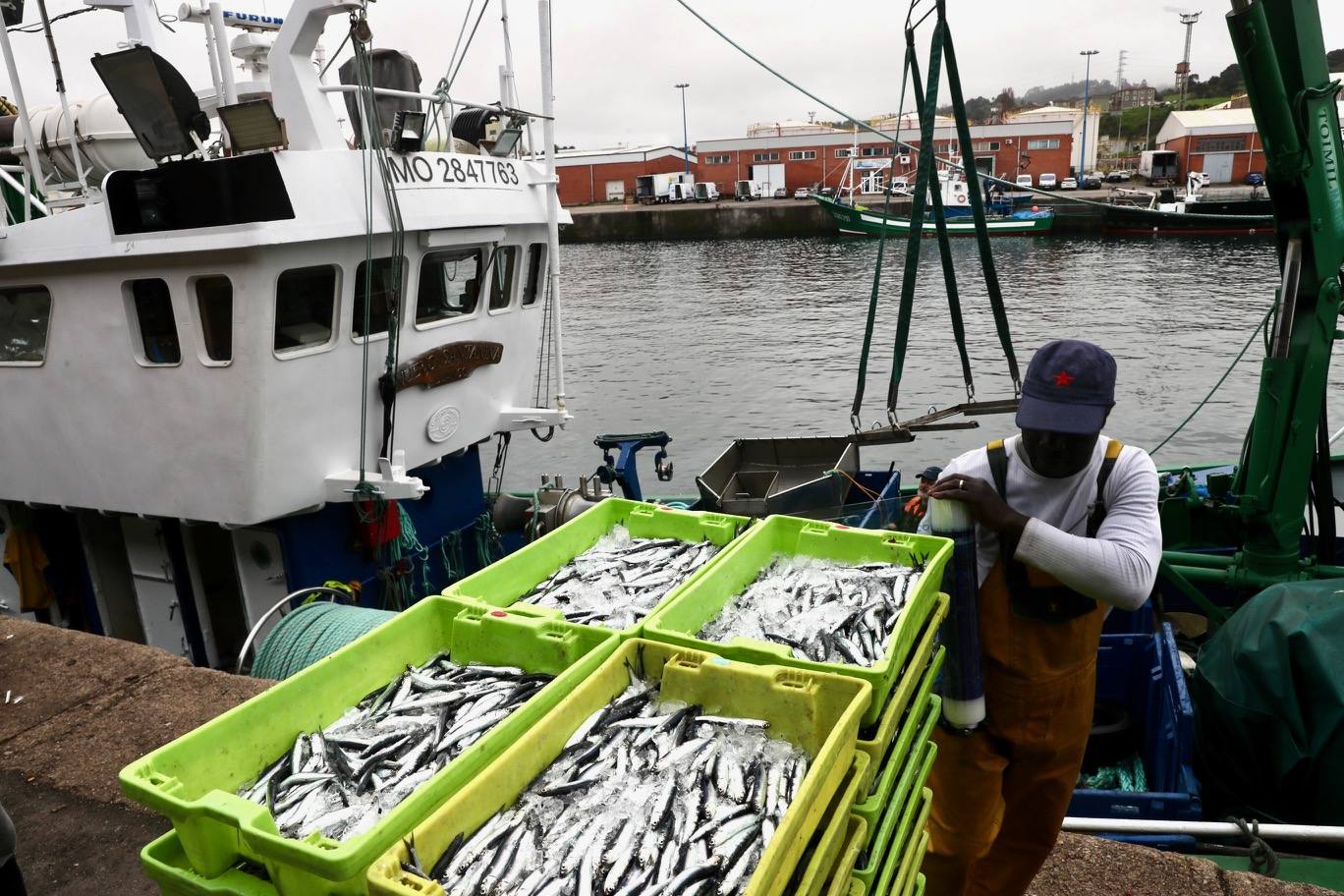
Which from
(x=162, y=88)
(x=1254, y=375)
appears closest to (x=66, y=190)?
(x=162, y=88)

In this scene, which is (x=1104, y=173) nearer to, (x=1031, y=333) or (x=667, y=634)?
(x=1031, y=333)

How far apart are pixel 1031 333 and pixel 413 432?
22621 mm

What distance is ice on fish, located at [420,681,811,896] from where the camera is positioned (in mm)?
2027

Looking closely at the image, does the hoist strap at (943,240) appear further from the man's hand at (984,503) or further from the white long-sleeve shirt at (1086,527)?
the man's hand at (984,503)

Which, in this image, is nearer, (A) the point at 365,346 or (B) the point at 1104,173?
Result: (A) the point at 365,346

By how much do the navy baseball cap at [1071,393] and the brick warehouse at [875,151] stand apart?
60.4 metres

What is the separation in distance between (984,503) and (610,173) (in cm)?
7512

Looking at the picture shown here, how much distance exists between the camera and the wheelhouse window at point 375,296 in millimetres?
7148

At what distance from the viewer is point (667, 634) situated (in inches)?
113

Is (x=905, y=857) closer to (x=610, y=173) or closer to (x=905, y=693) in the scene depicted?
(x=905, y=693)

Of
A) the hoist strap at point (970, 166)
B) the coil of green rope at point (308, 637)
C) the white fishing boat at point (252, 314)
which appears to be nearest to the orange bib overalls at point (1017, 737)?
the hoist strap at point (970, 166)

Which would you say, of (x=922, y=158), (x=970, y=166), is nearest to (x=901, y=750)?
(x=922, y=158)

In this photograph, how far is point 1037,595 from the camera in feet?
10.9

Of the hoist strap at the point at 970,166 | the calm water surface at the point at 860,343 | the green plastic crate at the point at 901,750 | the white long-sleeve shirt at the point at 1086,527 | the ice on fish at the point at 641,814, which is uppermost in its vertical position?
the hoist strap at the point at 970,166
